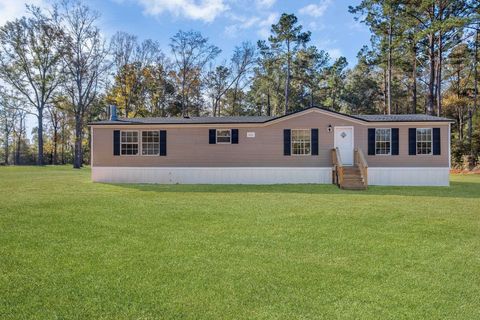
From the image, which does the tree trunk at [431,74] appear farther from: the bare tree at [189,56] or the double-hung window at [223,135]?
the bare tree at [189,56]

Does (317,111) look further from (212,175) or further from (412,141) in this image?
(212,175)

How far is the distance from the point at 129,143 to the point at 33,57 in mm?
21467

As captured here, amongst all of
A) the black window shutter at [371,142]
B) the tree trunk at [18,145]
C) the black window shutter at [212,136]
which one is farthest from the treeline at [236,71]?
the black window shutter at [212,136]

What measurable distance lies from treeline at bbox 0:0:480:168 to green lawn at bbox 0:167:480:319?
22073 mm

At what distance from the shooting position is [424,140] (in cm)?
1506

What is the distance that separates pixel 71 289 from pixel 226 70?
1396 inches

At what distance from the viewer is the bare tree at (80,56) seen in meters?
30.4

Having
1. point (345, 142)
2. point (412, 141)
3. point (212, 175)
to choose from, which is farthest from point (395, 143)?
point (212, 175)

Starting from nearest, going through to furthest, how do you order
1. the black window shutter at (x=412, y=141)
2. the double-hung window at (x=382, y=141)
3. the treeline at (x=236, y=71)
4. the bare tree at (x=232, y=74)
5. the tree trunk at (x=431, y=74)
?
the black window shutter at (x=412, y=141), the double-hung window at (x=382, y=141), the tree trunk at (x=431, y=74), the treeline at (x=236, y=71), the bare tree at (x=232, y=74)

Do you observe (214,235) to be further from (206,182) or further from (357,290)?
(206,182)

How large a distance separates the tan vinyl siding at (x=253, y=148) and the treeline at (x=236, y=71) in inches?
468

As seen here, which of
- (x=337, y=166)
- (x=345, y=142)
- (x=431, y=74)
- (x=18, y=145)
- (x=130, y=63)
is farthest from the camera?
(x=18, y=145)

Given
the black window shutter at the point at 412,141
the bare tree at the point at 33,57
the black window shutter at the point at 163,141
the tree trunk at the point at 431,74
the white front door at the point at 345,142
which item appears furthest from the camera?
the bare tree at the point at 33,57

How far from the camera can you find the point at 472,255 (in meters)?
4.75
